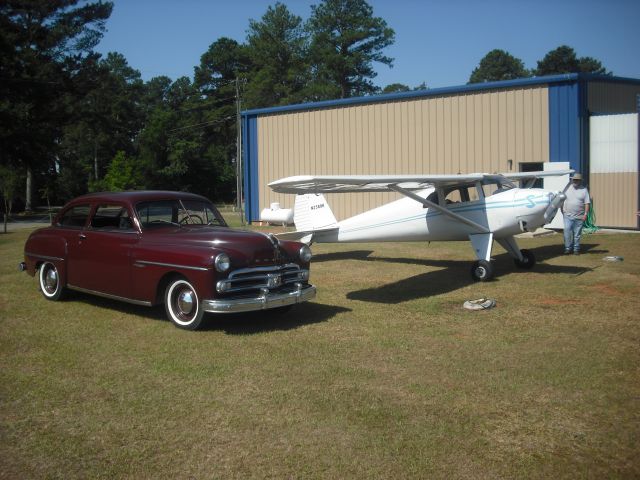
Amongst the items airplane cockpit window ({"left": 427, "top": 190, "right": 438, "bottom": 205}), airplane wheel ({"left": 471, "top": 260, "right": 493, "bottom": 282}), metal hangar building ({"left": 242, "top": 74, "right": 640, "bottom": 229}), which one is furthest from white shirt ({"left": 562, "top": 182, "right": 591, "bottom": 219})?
metal hangar building ({"left": 242, "top": 74, "right": 640, "bottom": 229})

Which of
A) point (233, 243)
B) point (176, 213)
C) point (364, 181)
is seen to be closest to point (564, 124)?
point (364, 181)

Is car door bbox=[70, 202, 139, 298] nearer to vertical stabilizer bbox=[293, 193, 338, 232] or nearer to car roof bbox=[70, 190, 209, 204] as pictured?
car roof bbox=[70, 190, 209, 204]

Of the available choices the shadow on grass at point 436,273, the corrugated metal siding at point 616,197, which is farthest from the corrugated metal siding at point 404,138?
the shadow on grass at point 436,273

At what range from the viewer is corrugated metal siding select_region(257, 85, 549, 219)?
1839 cm

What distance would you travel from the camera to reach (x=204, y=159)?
68.9 metres

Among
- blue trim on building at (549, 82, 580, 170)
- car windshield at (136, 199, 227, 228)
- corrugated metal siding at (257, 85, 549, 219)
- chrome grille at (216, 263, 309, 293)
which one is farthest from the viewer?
corrugated metal siding at (257, 85, 549, 219)

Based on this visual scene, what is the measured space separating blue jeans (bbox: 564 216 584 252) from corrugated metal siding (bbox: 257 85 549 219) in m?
4.76

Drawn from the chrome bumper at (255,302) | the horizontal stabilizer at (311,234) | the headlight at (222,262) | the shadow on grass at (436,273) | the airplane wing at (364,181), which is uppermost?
the airplane wing at (364,181)

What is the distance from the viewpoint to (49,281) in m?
9.34

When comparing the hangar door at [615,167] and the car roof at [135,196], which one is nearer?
the car roof at [135,196]

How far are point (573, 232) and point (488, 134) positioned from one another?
593cm

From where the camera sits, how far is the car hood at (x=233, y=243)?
7.06 m

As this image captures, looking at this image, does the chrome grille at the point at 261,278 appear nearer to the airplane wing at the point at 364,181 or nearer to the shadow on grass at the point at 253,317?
the shadow on grass at the point at 253,317

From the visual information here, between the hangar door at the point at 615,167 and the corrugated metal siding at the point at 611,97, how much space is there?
0.81 meters
